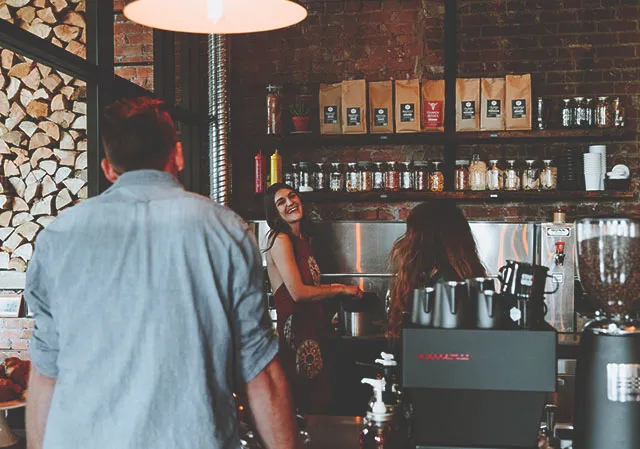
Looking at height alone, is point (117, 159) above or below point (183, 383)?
above

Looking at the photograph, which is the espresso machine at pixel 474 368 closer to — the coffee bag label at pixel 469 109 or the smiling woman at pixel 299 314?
the smiling woman at pixel 299 314

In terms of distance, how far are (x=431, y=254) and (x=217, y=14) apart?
1.23 meters

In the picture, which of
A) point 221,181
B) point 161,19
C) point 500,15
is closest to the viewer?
point 161,19

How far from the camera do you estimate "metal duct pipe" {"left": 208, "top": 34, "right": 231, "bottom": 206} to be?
4.73 metres

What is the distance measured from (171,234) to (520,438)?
1.04 m

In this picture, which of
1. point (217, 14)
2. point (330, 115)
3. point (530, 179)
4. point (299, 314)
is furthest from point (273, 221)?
point (530, 179)

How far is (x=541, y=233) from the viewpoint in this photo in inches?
197

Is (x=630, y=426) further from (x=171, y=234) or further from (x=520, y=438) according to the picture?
(x=171, y=234)

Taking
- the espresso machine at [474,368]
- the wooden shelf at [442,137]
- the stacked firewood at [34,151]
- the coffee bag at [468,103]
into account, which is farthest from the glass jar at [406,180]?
the espresso machine at [474,368]

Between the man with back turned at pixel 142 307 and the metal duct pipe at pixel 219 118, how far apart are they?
3.11m

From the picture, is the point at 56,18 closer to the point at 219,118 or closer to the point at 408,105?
the point at 219,118

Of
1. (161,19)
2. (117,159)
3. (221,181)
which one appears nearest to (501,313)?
(117,159)

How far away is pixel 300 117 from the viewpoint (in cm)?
526

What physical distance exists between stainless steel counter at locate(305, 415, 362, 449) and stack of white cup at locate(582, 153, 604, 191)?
11.0ft
